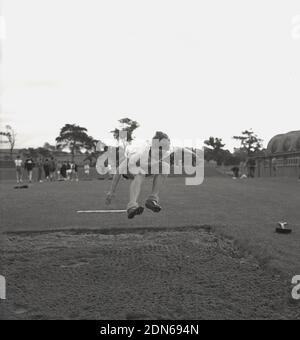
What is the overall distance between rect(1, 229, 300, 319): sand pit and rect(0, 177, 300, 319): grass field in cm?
1

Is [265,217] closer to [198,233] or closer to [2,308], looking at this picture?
[198,233]

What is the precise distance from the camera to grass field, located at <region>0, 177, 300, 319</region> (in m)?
5.73

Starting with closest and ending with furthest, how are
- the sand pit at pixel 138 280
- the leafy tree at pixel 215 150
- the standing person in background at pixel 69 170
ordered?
the sand pit at pixel 138 280 → the standing person in background at pixel 69 170 → the leafy tree at pixel 215 150

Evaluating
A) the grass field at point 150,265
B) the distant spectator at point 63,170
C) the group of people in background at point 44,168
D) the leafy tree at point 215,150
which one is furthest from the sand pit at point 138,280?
the leafy tree at point 215,150

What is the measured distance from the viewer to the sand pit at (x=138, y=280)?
5.61 metres

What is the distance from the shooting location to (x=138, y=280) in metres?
6.80

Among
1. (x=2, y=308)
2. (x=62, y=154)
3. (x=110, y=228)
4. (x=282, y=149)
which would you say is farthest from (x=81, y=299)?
(x=62, y=154)

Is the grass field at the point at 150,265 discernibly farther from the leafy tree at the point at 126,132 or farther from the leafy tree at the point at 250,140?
the leafy tree at the point at 250,140

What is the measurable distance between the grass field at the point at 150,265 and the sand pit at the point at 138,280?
0.01 metres

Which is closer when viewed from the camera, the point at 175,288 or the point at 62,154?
the point at 175,288

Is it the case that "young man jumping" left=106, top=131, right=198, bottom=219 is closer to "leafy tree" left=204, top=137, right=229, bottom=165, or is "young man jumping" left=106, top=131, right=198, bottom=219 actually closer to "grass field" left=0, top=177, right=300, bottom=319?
"grass field" left=0, top=177, right=300, bottom=319

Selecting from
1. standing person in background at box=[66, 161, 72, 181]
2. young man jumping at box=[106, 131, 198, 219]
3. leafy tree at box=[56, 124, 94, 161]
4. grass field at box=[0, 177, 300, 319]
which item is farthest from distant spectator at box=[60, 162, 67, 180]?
young man jumping at box=[106, 131, 198, 219]

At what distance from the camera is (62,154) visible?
96.3 m
